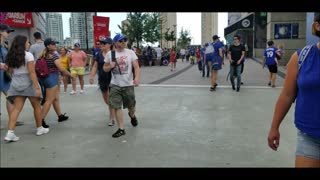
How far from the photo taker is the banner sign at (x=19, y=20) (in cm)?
2101

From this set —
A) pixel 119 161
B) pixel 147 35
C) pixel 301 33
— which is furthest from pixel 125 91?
pixel 147 35

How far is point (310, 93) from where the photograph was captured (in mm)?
2420

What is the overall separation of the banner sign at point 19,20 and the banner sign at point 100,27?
8132 mm

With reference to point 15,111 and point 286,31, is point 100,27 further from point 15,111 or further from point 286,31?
point 286,31

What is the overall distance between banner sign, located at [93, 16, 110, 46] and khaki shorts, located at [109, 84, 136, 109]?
361 inches

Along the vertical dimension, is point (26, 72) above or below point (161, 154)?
above

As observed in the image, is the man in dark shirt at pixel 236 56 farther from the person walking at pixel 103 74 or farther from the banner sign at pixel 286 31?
the banner sign at pixel 286 31

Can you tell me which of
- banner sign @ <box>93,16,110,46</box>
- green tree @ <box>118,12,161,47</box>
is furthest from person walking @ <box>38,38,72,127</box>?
green tree @ <box>118,12,161,47</box>

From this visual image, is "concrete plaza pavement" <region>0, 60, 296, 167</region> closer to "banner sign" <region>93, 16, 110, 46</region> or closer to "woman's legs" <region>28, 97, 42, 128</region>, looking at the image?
"woman's legs" <region>28, 97, 42, 128</region>

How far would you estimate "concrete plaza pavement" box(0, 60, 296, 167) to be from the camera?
4.39m
